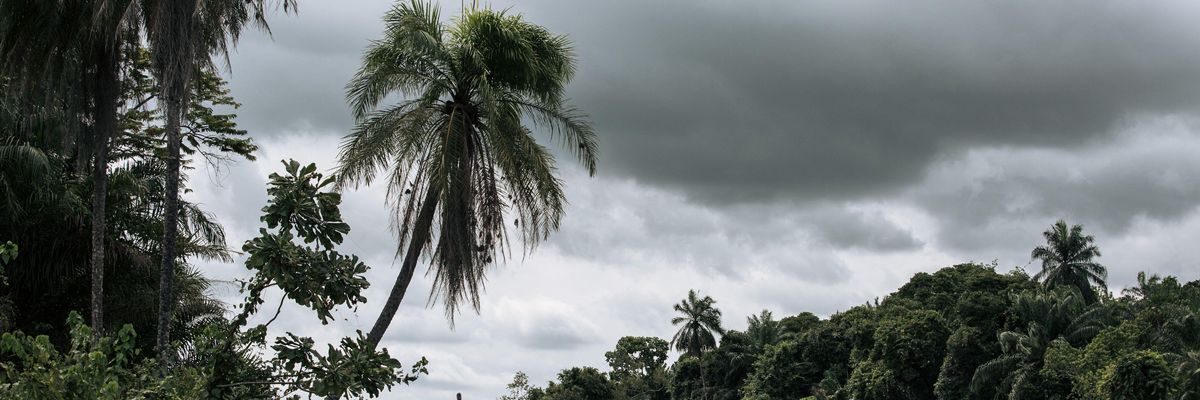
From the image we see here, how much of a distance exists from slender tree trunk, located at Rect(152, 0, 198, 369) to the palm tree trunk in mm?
2793

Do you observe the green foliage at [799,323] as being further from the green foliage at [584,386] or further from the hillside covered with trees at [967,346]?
the green foliage at [584,386]

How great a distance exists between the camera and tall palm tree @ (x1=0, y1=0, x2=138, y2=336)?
16250 mm

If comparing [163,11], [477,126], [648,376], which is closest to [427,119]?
[477,126]

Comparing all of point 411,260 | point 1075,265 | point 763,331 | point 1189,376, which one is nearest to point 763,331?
point 763,331

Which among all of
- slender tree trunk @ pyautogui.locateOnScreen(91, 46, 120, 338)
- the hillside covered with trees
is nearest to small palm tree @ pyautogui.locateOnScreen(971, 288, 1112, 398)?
the hillside covered with trees

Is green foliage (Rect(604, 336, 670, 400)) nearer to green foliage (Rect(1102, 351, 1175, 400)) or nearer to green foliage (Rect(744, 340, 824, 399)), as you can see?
green foliage (Rect(744, 340, 824, 399))

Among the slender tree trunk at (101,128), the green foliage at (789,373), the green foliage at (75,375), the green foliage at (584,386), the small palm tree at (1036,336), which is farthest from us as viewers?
the green foliage at (584,386)

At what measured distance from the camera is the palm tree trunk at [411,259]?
Answer: 1572 cm

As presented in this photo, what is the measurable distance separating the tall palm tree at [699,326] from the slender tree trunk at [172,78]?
62.8m

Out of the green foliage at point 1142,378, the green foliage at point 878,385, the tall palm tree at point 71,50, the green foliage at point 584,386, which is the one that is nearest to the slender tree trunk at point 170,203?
the tall palm tree at point 71,50

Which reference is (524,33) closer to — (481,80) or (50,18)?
(481,80)

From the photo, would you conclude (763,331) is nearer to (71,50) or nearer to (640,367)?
(640,367)

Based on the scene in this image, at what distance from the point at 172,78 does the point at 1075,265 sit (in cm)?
5923

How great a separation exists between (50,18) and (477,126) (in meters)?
6.28
